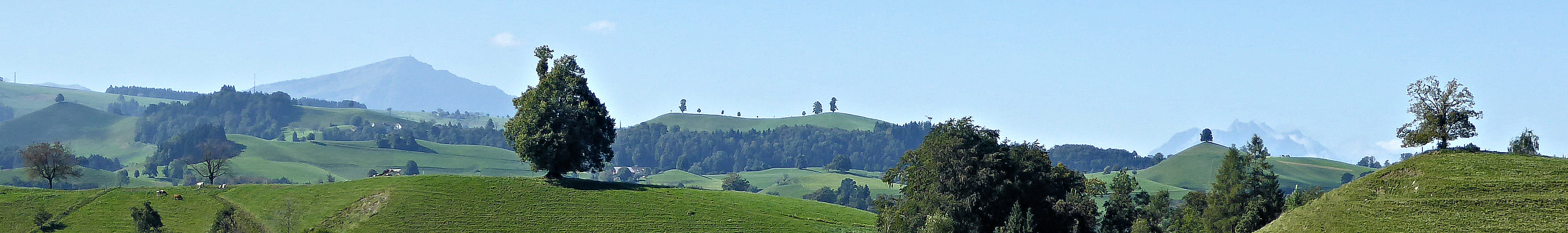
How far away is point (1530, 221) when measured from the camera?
191 feet

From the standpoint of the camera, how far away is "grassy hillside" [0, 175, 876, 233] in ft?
260

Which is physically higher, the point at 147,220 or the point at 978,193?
the point at 978,193

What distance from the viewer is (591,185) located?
92000mm

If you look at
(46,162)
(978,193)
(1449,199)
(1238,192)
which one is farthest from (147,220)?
(1238,192)

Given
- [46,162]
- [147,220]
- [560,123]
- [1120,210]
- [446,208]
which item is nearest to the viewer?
[147,220]

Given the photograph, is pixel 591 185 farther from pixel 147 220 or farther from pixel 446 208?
pixel 147 220

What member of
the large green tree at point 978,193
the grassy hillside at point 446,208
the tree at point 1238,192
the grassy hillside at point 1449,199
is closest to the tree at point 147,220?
the grassy hillside at point 446,208

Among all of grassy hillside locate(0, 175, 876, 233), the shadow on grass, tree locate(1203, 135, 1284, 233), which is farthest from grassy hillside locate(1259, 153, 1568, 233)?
the shadow on grass

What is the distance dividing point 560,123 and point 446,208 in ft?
40.0

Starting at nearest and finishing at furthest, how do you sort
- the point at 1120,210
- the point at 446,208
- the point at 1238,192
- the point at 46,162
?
the point at 446,208, the point at 1120,210, the point at 46,162, the point at 1238,192

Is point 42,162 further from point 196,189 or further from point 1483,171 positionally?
point 1483,171

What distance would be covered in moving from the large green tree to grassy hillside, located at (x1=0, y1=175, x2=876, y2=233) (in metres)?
11.6

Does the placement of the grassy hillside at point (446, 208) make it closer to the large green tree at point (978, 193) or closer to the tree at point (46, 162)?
the large green tree at point (978, 193)

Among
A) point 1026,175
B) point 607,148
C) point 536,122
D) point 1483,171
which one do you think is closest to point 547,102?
point 536,122
